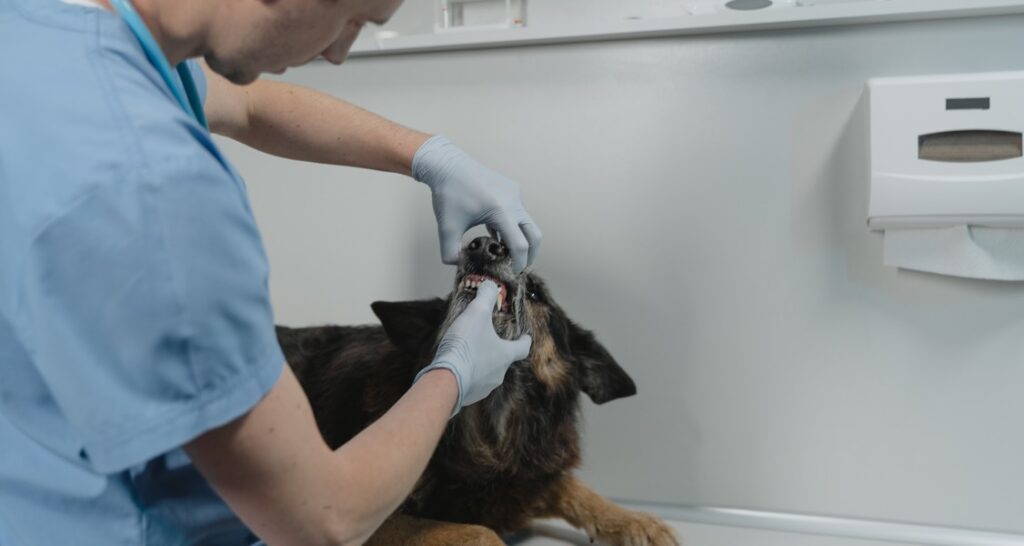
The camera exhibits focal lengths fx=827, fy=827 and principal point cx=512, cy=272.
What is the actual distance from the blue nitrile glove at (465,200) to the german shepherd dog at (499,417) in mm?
36

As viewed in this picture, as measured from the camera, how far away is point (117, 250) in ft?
2.23

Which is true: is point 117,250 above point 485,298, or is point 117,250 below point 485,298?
above

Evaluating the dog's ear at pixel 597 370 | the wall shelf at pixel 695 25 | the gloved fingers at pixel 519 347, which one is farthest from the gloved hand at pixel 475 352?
the wall shelf at pixel 695 25

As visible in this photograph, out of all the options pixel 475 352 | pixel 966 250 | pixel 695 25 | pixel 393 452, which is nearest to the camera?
pixel 393 452

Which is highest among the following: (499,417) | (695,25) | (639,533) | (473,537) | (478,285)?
(695,25)

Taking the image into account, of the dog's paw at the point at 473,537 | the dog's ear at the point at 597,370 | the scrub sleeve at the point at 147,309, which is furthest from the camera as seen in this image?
the dog's ear at the point at 597,370

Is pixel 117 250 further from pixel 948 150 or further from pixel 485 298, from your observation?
pixel 948 150

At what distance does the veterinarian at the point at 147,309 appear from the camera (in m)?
0.69

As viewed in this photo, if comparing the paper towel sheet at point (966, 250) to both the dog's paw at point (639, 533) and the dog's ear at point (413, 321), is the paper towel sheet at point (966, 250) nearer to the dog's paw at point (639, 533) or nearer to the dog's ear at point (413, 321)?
the dog's paw at point (639, 533)

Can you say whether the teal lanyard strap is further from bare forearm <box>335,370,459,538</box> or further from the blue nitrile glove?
the blue nitrile glove

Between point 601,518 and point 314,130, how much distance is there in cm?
94

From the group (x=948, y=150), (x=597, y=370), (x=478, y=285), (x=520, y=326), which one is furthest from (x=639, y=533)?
(x=948, y=150)

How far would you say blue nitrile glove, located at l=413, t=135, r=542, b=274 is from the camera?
4.88 feet

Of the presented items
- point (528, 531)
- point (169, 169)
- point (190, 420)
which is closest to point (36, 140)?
point (169, 169)
